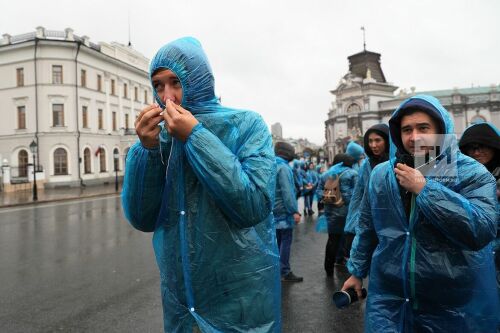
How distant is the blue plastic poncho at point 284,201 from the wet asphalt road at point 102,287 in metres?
0.94

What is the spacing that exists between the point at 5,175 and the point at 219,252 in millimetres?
30253

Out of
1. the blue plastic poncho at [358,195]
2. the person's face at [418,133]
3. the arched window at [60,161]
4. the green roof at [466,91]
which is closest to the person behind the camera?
the person's face at [418,133]

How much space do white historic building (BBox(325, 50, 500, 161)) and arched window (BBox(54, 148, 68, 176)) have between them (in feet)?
136

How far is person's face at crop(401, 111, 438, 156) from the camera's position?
199cm

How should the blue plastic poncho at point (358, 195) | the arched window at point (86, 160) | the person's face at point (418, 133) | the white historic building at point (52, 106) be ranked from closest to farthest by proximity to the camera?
the person's face at point (418, 133)
the blue plastic poncho at point (358, 195)
the white historic building at point (52, 106)
the arched window at point (86, 160)

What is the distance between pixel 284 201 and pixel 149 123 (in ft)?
14.1

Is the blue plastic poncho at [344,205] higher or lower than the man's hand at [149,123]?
lower

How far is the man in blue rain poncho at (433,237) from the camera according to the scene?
5.94 ft

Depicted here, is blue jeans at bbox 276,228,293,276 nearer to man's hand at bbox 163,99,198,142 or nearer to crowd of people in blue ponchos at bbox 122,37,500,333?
crowd of people in blue ponchos at bbox 122,37,500,333

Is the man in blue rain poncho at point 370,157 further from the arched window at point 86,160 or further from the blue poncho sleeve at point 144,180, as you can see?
the arched window at point 86,160

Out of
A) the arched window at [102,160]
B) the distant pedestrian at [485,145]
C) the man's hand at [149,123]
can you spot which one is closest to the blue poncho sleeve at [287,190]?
the distant pedestrian at [485,145]

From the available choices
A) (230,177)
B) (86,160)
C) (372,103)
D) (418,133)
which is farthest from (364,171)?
(372,103)

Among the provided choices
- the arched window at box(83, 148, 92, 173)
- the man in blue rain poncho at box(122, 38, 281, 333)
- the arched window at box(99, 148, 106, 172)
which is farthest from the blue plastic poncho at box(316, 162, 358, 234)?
the arched window at box(99, 148, 106, 172)

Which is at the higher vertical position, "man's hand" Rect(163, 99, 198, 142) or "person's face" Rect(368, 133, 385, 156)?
"person's face" Rect(368, 133, 385, 156)
